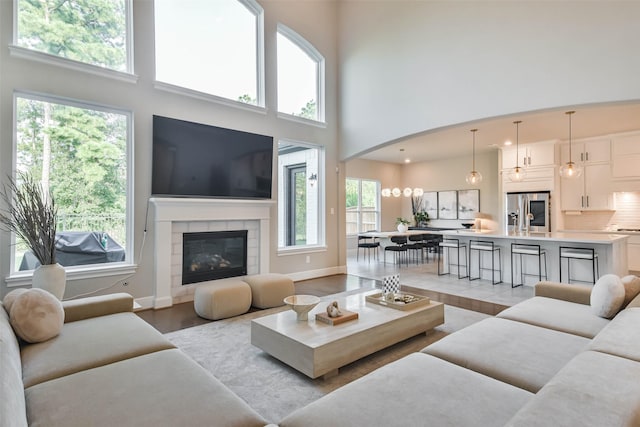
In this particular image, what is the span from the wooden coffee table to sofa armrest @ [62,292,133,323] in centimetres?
108

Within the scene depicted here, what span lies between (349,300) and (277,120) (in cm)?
361

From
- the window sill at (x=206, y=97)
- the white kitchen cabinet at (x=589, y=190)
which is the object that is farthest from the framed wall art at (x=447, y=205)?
the window sill at (x=206, y=97)

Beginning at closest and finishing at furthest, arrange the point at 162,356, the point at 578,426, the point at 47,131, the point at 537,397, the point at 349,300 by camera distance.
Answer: the point at 578,426, the point at 537,397, the point at 162,356, the point at 349,300, the point at 47,131

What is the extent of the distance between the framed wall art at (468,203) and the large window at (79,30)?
921 cm

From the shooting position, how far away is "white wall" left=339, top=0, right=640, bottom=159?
412 centimetres

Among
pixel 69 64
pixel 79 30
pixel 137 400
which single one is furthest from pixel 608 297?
pixel 79 30

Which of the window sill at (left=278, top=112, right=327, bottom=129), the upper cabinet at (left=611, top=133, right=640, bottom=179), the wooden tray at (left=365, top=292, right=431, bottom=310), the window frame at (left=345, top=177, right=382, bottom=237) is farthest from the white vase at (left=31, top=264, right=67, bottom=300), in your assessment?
the upper cabinet at (left=611, top=133, right=640, bottom=179)

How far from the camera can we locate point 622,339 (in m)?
1.75

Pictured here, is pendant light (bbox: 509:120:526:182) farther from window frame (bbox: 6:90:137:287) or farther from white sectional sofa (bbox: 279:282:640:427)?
window frame (bbox: 6:90:137:287)

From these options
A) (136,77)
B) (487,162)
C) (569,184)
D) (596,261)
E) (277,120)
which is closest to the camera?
(136,77)

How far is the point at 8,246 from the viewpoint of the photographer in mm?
3549

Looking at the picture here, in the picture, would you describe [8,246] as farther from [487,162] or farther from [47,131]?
[487,162]

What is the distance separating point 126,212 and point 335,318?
3128 millimetres

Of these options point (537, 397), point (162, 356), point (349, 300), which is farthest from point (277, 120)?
point (537, 397)
